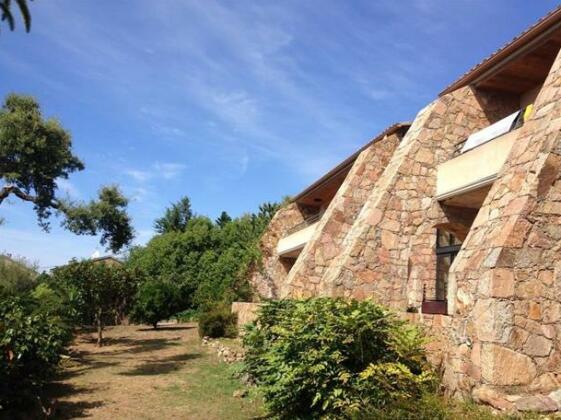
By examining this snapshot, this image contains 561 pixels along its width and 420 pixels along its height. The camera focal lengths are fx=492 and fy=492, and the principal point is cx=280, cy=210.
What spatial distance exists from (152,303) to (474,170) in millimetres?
16880

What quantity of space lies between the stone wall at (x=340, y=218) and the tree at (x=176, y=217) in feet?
98.8

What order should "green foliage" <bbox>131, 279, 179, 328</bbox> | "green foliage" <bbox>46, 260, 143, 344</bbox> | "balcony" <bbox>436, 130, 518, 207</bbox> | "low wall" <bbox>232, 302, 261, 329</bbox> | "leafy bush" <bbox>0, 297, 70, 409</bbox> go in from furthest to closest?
"green foliage" <bbox>131, 279, 179, 328</bbox> < "green foliage" <bbox>46, 260, 143, 344</bbox> < "low wall" <bbox>232, 302, 261, 329</bbox> < "balcony" <bbox>436, 130, 518, 207</bbox> < "leafy bush" <bbox>0, 297, 70, 409</bbox>

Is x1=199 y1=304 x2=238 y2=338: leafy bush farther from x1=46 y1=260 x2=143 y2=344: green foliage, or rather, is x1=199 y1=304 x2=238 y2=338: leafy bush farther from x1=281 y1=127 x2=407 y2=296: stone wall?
x1=281 y1=127 x2=407 y2=296: stone wall

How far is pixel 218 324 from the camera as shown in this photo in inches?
685

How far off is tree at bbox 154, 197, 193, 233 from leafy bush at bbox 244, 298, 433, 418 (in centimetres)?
3746

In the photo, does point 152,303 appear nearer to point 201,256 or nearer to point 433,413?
point 201,256

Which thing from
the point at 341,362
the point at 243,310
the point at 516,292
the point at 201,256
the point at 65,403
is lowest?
the point at 65,403

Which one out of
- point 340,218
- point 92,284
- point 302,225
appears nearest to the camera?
point 340,218

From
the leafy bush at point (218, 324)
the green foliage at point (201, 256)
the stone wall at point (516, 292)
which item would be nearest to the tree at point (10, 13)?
the stone wall at point (516, 292)

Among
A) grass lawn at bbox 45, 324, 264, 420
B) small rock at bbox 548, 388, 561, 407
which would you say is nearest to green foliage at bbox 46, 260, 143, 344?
grass lawn at bbox 45, 324, 264, 420

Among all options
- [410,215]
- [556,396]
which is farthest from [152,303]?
[556,396]

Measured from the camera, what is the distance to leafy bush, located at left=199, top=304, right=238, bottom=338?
17.4 metres

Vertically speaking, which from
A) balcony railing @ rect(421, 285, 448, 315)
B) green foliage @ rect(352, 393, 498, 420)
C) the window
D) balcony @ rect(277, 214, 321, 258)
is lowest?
green foliage @ rect(352, 393, 498, 420)

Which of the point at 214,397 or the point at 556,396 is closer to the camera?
the point at 556,396
